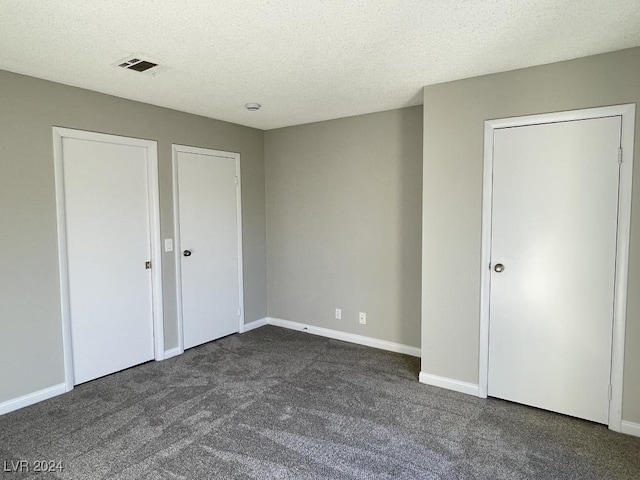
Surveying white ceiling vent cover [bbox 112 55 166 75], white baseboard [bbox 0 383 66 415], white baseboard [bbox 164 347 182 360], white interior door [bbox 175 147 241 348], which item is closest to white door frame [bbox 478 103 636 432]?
white ceiling vent cover [bbox 112 55 166 75]

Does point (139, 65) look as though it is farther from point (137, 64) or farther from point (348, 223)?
point (348, 223)

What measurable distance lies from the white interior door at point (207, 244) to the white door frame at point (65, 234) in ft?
0.84

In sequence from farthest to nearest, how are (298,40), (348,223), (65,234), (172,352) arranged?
(348,223)
(172,352)
(65,234)
(298,40)

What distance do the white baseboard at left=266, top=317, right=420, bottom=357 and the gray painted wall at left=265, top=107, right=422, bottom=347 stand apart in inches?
2.1

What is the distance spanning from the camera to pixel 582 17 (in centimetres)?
202

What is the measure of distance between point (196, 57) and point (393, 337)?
308cm

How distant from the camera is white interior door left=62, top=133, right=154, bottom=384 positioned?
3.18m

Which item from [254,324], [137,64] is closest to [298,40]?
[137,64]

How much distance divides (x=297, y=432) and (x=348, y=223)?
2.28m

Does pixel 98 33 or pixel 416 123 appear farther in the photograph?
pixel 416 123

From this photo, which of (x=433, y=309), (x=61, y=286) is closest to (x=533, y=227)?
(x=433, y=309)

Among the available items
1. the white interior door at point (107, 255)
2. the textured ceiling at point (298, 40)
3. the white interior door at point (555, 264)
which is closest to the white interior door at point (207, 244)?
the white interior door at point (107, 255)

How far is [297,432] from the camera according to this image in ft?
8.27

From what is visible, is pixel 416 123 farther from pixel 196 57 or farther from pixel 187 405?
pixel 187 405
